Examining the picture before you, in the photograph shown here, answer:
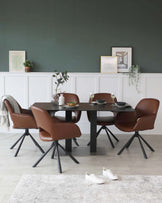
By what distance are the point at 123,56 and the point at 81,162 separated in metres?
2.67

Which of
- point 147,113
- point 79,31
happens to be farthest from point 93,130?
point 79,31

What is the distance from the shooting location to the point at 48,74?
6117 mm

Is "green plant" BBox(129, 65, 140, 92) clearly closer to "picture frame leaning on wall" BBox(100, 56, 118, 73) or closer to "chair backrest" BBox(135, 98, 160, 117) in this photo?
"picture frame leaning on wall" BBox(100, 56, 118, 73)

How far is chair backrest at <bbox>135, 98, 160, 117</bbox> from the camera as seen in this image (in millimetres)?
4832

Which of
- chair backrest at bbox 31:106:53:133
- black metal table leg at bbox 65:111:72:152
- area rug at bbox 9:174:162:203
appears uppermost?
chair backrest at bbox 31:106:53:133

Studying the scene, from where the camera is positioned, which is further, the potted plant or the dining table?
the potted plant

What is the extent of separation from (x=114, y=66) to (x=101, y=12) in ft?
3.67

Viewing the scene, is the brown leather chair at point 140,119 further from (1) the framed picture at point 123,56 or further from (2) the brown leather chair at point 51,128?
(1) the framed picture at point 123,56

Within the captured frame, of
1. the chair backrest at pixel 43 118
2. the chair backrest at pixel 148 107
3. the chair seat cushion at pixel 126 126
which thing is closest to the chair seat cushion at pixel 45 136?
the chair backrest at pixel 43 118

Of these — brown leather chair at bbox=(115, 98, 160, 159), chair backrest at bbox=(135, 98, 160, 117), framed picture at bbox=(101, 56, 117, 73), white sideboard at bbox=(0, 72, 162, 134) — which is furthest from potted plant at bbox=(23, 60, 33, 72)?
chair backrest at bbox=(135, 98, 160, 117)

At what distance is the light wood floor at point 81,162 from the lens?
12.8 ft

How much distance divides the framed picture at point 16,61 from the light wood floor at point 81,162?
5.24ft

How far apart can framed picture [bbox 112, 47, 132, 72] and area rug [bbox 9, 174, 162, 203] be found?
2.90 meters

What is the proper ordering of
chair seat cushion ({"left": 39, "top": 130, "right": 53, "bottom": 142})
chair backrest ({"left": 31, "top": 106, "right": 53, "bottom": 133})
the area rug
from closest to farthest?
the area rug
chair backrest ({"left": 31, "top": 106, "right": 53, "bottom": 133})
chair seat cushion ({"left": 39, "top": 130, "right": 53, "bottom": 142})
